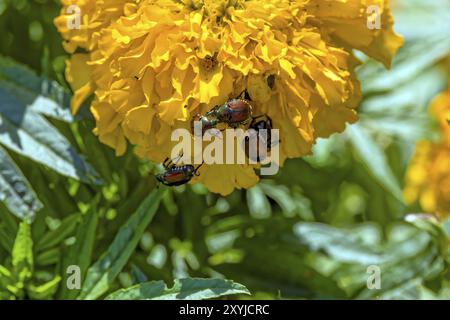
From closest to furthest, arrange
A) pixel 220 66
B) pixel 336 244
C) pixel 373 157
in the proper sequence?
pixel 220 66 < pixel 336 244 < pixel 373 157

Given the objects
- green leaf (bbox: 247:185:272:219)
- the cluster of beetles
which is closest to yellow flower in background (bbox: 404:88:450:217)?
green leaf (bbox: 247:185:272:219)

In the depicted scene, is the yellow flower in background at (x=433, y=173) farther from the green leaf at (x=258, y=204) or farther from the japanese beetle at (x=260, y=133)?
the japanese beetle at (x=260, y=133)

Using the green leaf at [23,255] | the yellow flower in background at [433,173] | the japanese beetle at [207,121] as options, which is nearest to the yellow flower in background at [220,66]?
the japanese beetle at [207,121]

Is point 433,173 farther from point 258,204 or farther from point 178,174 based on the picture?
point 178,174

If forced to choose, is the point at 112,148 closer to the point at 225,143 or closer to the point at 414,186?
the point at 225,143

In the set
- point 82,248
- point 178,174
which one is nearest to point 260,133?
point 178,174

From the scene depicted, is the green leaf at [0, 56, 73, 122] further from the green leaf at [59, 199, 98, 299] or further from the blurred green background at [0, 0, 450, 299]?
the green leaf at [59, 199, 98, 299]
